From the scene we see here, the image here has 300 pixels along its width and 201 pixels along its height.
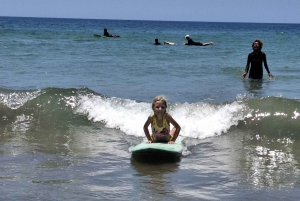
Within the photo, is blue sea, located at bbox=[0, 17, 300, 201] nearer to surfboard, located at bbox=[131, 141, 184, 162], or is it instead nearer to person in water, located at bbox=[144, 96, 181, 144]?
surfboard, located at bbox=[131, 141, 184, 162]

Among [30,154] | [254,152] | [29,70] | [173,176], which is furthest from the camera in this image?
[29,70]

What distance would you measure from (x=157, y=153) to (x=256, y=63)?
6.37m

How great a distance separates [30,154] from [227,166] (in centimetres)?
277

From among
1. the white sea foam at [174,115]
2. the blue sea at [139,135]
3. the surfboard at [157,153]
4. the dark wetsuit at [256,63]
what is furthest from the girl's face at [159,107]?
the dark wetsuit at [256,63]

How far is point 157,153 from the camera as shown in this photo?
6320 mm

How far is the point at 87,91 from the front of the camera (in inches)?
402

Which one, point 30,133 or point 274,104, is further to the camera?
point 274,104

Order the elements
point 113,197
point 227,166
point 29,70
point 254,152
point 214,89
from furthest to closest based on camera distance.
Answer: point 29,70
point 214,89
point 254,152
point 227,166
point 113,197

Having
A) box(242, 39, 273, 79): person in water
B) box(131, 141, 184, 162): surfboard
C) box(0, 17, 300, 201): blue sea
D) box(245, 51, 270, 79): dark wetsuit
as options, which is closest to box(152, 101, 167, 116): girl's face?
box(131, 141, 184, 162): surfboard

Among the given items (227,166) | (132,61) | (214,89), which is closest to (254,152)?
(227,166)

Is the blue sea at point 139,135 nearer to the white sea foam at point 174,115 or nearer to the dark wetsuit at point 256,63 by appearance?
the white sea foam at point 174,115

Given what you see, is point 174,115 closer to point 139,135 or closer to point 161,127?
point 139,135

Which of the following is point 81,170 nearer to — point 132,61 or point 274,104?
point 274,104

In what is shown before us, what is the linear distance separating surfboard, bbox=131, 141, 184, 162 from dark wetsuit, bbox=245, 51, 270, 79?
19.6 ft
